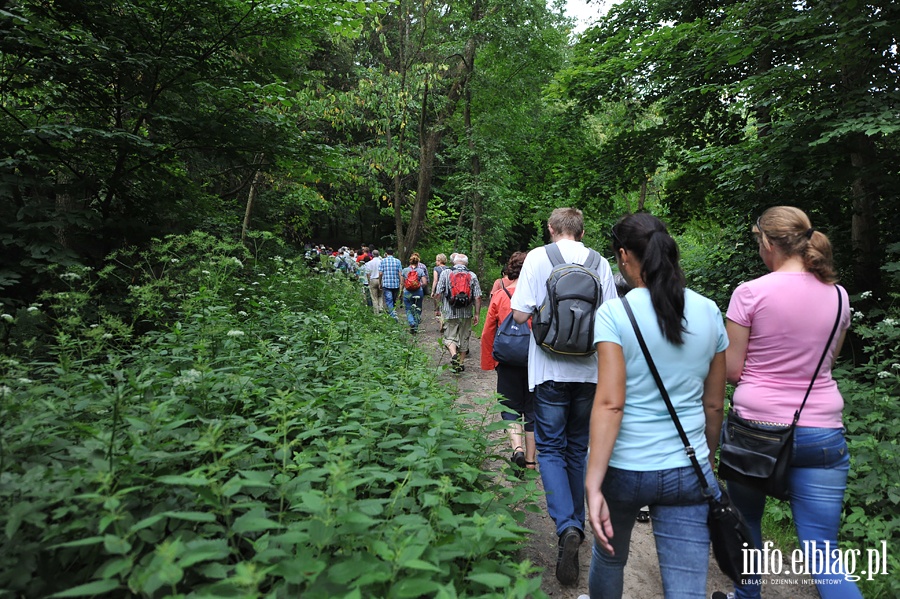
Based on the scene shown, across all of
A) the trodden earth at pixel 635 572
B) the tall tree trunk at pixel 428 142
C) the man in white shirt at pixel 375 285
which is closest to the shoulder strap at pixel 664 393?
the trodden earth at pixel 635 572

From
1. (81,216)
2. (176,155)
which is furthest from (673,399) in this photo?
(176,155)

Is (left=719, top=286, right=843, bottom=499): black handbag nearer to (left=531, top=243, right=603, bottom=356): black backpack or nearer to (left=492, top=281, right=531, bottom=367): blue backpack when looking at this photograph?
(left=531, top=243, right=603, bottom=356): black backpack

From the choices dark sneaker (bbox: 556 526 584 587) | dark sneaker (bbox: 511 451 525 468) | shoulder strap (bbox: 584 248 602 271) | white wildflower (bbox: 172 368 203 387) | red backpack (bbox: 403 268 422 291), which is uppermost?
red backpack (bbox: 403 268 422 291)

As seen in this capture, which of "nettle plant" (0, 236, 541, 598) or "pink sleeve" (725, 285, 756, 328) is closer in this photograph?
"nettle plant" (0, 236, 541, 598)

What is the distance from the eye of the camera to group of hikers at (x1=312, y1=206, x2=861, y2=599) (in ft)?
6.34

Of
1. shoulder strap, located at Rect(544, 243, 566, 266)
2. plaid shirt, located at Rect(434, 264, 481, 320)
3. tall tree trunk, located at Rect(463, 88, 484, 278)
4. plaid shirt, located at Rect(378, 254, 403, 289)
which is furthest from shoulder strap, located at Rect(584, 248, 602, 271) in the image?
tall tree trunk, located at Rect(463, 88, 484, 278)

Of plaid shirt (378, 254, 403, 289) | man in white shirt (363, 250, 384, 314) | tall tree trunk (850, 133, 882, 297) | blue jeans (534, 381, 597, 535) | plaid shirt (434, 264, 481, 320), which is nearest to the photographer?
blue jeans (534, 381, 597, 535)

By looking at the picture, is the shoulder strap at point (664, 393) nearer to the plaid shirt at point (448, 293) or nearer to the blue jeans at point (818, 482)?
the blue jeans at point (818, 482)

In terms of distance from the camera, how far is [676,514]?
6.36 feet

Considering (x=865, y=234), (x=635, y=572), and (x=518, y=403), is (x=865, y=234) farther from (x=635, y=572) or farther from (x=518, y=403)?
(x=635, y=572)

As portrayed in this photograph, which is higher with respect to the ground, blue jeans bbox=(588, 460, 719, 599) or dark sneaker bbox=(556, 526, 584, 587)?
blue jeans bbox=(588, 460, 719, 599)

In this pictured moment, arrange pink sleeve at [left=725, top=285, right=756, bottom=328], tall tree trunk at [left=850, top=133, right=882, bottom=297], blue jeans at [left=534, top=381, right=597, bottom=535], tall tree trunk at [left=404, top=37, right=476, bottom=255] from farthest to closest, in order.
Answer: tall tree trunk at [left=404, top=37, right=476, bottom=255] → tall tree trunk at [left=850, top=133, right=882, bottom=297] → blue jeans at [left=534, top=381, right=597, bottom=535] → pink sleeve at [left=725, top=285, right=756, bottom=328]

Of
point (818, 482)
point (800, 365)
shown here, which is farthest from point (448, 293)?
point (818, 482)

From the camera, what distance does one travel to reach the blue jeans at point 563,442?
3.20m
